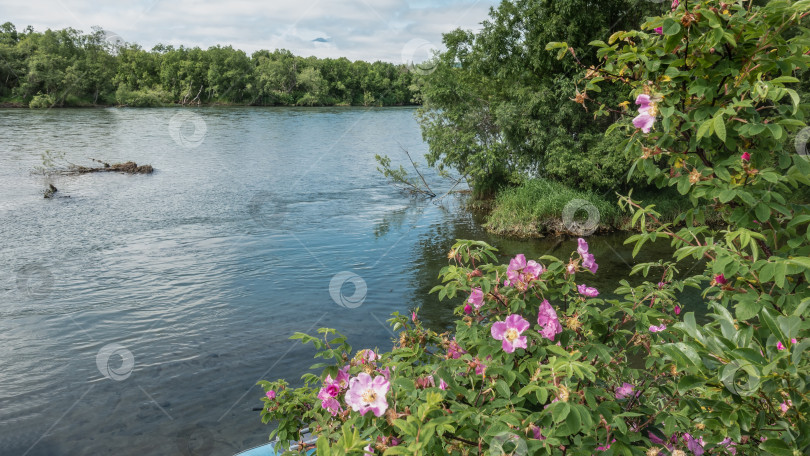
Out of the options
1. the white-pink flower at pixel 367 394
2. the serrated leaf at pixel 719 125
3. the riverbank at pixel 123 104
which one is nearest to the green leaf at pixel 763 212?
the serrated leaf at pixel 719 125

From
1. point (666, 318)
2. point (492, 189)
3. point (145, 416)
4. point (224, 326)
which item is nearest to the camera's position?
point (666, 318)

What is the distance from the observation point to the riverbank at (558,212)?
53.3 feet

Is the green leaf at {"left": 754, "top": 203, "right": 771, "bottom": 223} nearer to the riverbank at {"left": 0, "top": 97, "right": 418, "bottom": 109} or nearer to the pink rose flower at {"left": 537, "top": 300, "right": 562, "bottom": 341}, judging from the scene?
the pink rose flower at {"left": 537, "top": 300, "right": 562, "bottom": 341}

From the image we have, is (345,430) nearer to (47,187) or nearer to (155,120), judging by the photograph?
(47,187)

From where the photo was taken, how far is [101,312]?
10.6m

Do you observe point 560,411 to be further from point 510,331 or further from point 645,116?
point 645,116

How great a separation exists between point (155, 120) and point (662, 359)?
53481 millimetres

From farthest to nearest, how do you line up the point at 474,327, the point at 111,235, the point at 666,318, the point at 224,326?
the point at 111,235, the point at 224,326, the point at 666,318, the point at 474,327

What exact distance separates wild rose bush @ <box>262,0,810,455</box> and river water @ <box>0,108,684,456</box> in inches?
208

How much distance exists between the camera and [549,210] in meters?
16.3

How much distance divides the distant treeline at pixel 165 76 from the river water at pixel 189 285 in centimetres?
4196

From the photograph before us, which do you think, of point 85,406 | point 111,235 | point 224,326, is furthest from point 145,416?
point 111,235

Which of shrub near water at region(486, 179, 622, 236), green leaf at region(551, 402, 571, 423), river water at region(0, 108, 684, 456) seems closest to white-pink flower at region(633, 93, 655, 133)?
green leaf at region(551, 402, 571, 423)

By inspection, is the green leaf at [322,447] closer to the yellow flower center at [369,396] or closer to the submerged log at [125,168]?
the yellow flower center at [369,396]
